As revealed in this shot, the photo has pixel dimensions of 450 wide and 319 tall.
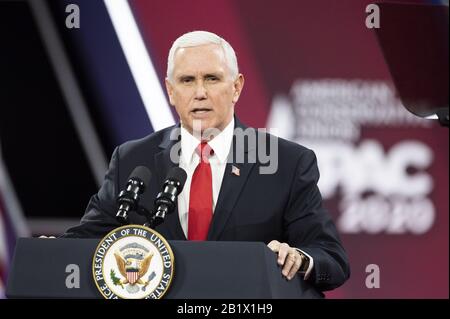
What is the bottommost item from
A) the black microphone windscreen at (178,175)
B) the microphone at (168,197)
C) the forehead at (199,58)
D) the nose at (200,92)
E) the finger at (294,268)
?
the finger at (294,268)

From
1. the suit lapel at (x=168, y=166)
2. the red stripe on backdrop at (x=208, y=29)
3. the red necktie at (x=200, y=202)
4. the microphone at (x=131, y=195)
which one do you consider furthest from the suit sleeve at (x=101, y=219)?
the red stripe on backdrop at (x=208, y=29)

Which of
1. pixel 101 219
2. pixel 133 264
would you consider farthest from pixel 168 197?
pixel 101 219

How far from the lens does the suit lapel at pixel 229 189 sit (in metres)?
2.94

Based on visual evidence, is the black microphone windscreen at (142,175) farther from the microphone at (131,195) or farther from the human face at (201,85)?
the human face at (201,85)

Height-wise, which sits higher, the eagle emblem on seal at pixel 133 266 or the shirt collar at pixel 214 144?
the shirt collar at pixel 214 144

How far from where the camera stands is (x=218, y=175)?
3.07 meters

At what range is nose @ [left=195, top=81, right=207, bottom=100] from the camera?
3.05 metres

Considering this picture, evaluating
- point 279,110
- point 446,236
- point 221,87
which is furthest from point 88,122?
point 446,236

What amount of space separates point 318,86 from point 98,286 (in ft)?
7.29

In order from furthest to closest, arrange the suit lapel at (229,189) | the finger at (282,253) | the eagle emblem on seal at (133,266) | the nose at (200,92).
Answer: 1. the nose at (200,92)
2. the suit lapel at (229,189)
3. the finger at (282,253)
4. the eagle emblem on seal at (133,266)

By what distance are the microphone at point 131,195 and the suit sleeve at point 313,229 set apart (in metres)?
0.55

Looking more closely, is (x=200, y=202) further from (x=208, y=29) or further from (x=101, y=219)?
(x=208, y=29)

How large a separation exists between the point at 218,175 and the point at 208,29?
140cm

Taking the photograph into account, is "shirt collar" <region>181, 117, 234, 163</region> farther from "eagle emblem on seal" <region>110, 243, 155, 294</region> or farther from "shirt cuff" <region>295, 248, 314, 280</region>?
"eagle emblem on seal" <region>110, 243, 155, 294</region>
